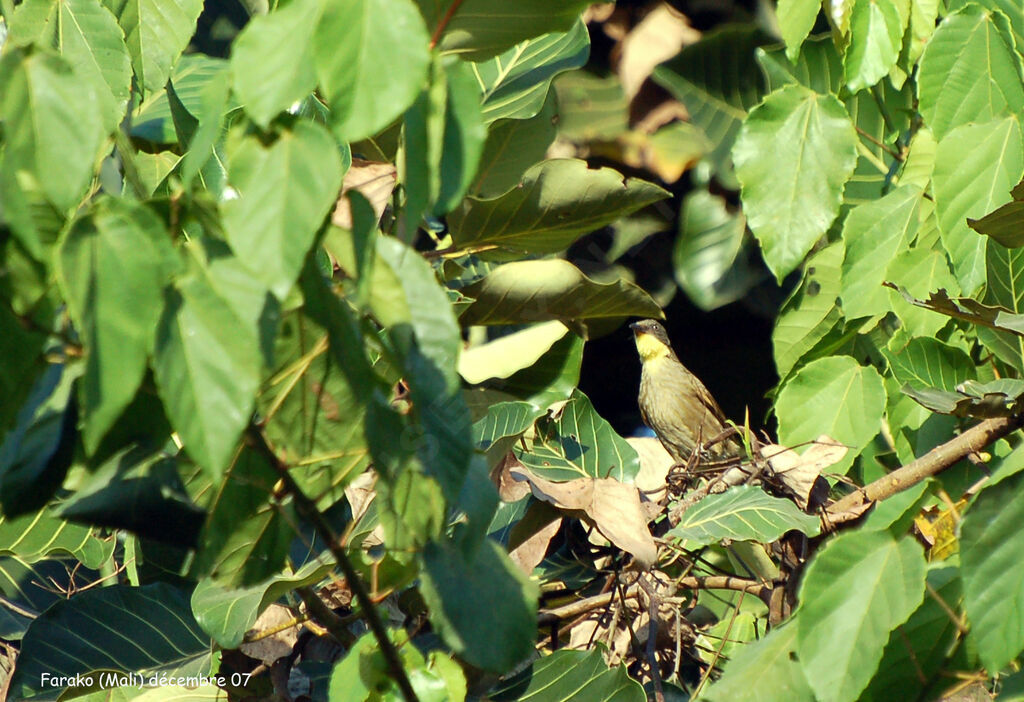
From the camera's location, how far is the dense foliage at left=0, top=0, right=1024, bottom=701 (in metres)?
0.82

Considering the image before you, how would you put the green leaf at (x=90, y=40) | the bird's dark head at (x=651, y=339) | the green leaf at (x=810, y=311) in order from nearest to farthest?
the green leaf at (x=90, y=40) < the green leaf at (x=810, y=311) < the bird's dark head at (x=651, y=339)

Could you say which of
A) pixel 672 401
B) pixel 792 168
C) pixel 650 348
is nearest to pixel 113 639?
pixel 792 168

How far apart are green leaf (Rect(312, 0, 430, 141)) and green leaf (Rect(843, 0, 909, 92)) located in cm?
180

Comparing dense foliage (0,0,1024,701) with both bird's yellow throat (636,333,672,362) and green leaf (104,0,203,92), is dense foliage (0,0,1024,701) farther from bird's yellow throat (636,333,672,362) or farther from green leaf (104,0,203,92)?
bird's yellow throat (636,333,672,362)

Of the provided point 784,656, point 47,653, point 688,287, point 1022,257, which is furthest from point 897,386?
point 47,653

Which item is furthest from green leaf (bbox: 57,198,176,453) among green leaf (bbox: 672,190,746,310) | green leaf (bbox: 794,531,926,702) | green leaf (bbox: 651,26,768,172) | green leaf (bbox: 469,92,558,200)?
green leaf (bbox: 672,190,746,310)

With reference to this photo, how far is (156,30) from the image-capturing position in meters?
1.97

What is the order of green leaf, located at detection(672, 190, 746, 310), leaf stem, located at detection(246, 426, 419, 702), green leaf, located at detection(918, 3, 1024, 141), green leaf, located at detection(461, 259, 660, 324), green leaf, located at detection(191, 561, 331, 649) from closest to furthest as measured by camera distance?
leaf stem, located at detection(246, 426, 419, 702), green leaf, located at detection(191, 561, 331, 649), green leaf, located at detection(461, 259, 660, 324), green leaf, located at detection(918, 3, 1024, 141), green leaf, located at detection(672, 190, 746, 310)

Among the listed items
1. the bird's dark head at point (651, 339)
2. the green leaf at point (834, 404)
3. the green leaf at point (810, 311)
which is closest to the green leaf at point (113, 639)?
the green leaf at point (834, 404)

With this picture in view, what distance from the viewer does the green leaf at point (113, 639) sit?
1.88 meters

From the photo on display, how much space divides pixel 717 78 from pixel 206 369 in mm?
2871

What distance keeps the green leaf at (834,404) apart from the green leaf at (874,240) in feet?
0.46

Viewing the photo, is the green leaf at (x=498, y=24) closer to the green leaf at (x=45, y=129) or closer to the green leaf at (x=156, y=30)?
the green leaf at (x=45, y=129)

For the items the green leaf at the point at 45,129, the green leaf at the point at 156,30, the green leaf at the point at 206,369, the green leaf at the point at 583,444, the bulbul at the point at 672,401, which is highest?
the green leaf at the point at 45,129
